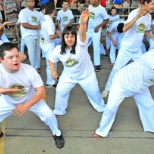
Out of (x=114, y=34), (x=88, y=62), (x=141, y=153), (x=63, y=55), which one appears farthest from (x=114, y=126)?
(x=114, y=34)

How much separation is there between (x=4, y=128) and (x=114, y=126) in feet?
5.80

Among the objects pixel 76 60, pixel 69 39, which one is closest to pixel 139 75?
pixel 76 60

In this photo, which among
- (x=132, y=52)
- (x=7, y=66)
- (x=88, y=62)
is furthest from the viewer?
(x=132, y=52)

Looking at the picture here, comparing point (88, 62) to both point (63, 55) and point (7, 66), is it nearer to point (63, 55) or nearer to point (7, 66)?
point (63, 55)

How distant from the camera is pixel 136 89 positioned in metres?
3.33

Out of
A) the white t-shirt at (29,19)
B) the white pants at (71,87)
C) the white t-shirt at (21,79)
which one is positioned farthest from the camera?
the white t-shirt at (29,19)

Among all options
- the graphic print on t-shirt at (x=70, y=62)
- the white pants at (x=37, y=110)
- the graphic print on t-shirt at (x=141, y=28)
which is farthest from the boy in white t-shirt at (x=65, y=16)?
the white pants at (x=37, y=110)

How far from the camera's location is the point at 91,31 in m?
5.87

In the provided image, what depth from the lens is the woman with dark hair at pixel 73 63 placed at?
3.54 m

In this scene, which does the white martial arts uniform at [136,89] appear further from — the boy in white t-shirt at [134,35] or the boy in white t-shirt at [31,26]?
the boy in white t-shirt at [31,26]

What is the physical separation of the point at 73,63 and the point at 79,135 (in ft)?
3.63

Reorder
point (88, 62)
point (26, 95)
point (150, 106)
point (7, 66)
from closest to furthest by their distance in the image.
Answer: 1. point (7, 66)
2. point (26, 95)
3. point (150, 106)
4. point (88, 62)

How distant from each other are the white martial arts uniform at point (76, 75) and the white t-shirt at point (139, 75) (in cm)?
57

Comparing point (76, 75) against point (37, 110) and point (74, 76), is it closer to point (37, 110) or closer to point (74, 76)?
point (74, 76)
